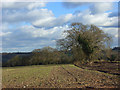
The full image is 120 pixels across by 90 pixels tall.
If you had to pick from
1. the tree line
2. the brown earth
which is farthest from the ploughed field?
the tree line

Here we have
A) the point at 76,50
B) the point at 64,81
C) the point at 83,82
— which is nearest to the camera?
the point at 83,82

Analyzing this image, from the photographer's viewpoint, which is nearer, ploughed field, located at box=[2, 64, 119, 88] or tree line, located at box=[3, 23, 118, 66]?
ploughed field, located at box=[2, 64, 119, 88]

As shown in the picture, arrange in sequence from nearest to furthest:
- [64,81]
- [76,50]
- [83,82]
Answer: [83,82], [64,81], [76,50]

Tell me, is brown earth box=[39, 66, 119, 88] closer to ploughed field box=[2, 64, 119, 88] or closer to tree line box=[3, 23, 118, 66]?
ploughed field box=[2, 64, 119, 88]

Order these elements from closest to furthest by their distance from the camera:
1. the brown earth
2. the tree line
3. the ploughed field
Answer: the brown earth < the ploughed field < the tree line

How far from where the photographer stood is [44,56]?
34.4 meters

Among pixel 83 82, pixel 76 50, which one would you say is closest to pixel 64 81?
pixel 83 82

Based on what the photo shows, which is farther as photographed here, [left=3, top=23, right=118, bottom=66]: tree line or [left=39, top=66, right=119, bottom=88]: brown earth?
[left=3, top=23, right=118, bottom=66]: tree line

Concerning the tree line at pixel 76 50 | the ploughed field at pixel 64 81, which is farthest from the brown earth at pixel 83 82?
the tree line at pixel 76 50

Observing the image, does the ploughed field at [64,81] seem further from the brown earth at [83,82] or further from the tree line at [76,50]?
the tree line at [76,50]

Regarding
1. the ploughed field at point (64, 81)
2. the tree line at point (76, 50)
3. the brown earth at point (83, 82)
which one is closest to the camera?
the brown earth at point (83, 82)

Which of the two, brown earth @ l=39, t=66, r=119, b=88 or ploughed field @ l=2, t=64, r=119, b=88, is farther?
ploughed field @ l=2, t=64, r=119, b=88

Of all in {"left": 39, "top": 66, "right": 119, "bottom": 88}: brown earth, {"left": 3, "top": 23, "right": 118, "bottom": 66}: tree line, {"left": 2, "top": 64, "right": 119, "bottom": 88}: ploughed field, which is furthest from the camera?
{"left": 3, "top": 23, "right": 118, "bottom": 66}: tree line

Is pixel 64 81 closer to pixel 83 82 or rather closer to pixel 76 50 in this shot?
pixel 83 82
